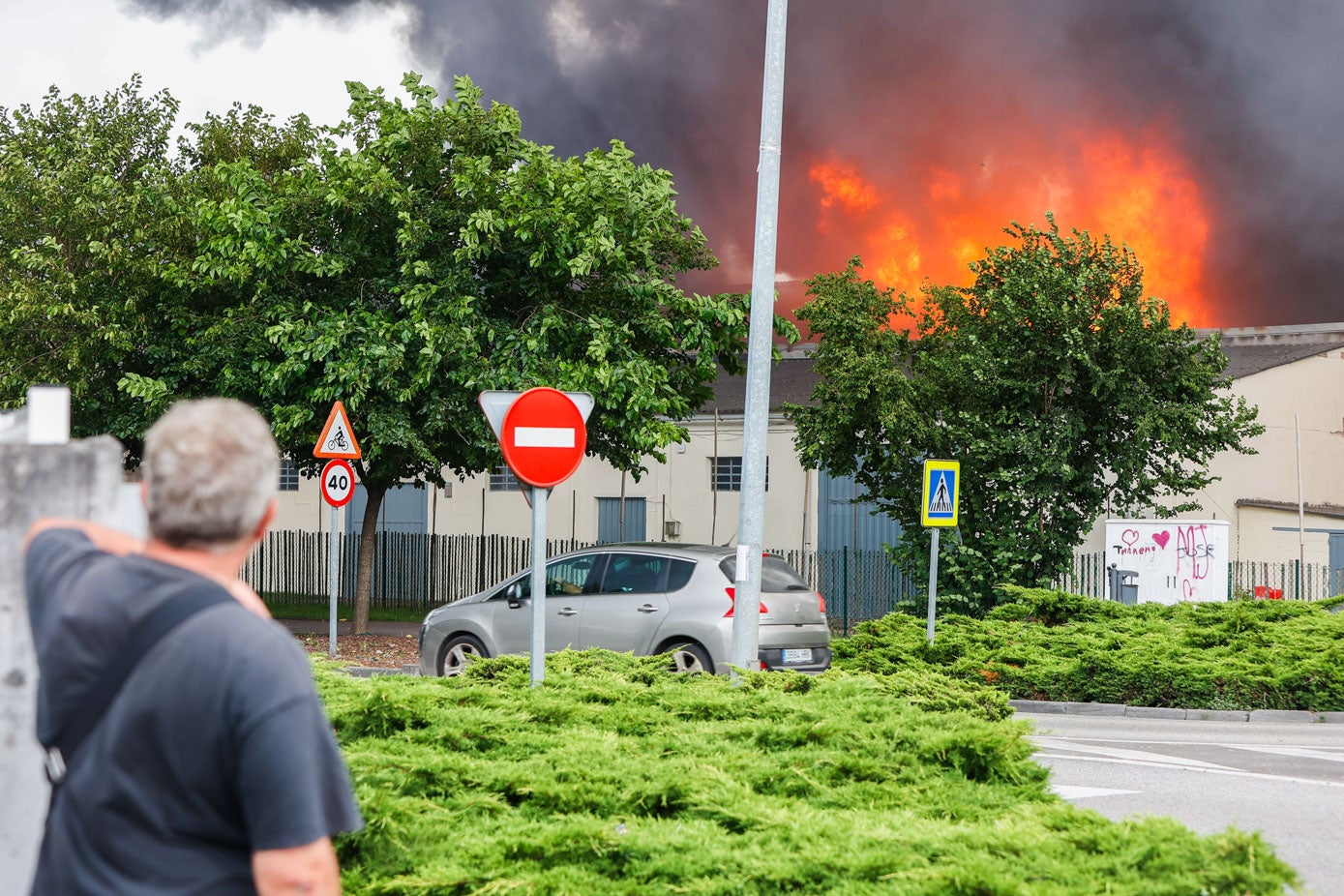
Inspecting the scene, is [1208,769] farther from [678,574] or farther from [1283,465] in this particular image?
[1283,465]

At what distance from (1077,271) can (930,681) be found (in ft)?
51.8

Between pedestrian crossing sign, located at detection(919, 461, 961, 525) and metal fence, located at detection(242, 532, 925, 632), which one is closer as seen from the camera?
pedestrian crossing sign, located at detection(919, 461, 961, 525)

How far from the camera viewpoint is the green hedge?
14.1 m

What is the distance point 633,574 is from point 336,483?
5.26m

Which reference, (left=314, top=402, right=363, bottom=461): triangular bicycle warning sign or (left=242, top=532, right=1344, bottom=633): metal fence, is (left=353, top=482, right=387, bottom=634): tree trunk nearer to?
(left=242, top=532, right=1344, bottom=633): metal fence

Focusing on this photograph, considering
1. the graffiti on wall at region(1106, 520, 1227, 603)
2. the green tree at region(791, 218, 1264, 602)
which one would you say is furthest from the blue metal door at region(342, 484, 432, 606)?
the graffiti on wall at region(1106, 520, 1227, 603)

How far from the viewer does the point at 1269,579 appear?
93.8 ft

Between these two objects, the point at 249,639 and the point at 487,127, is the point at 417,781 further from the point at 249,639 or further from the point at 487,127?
the point at 487,127

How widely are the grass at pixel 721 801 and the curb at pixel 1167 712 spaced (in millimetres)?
7789

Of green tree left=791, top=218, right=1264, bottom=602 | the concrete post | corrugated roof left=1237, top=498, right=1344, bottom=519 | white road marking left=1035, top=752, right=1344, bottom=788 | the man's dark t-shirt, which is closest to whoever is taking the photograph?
the man's dark t-shirt

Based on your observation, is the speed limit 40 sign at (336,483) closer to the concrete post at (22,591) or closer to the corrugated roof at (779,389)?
the concrete post at (22,591)

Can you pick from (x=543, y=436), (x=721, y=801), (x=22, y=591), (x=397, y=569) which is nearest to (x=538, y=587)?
(x=543, y=436)

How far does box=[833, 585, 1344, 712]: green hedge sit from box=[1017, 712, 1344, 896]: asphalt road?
1.66 ft

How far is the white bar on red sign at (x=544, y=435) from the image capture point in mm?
8102
